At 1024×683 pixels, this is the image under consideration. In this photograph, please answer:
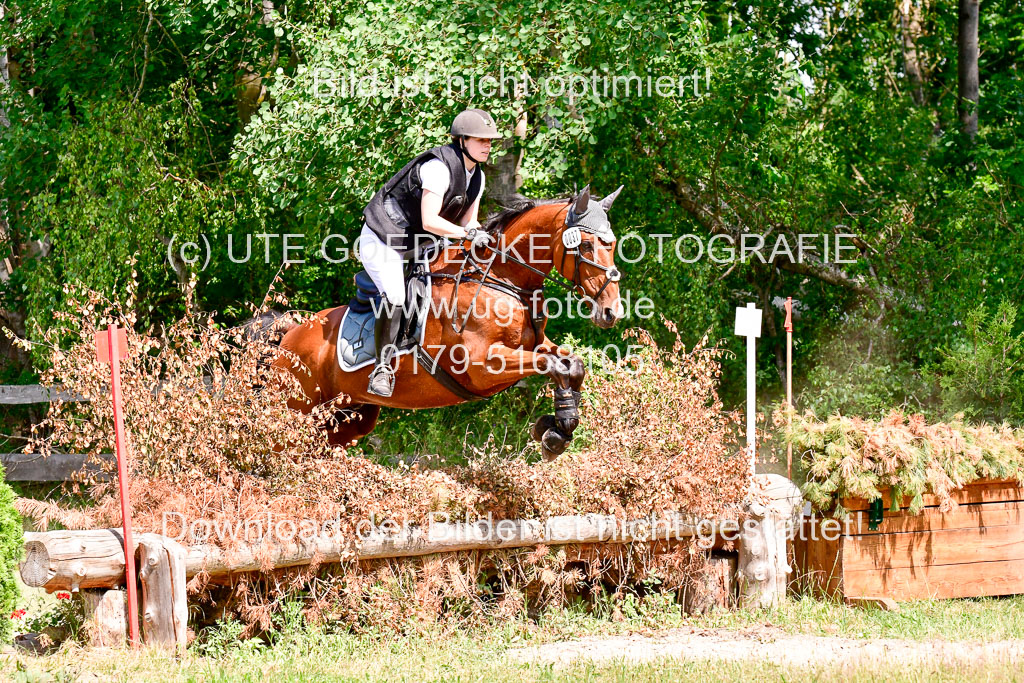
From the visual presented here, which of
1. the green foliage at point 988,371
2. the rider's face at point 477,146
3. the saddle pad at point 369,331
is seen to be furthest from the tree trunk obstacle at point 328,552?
the green foliage at point 988,371

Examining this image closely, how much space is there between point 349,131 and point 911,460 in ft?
17.7

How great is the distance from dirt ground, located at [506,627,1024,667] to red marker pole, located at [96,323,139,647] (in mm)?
1913

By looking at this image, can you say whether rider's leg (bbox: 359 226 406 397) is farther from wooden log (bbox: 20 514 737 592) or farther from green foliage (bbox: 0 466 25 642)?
Result: green foliage (bbox: 0 466 25 642)

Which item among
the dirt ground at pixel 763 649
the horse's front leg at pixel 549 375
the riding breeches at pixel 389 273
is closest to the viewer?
the dirt ground at pixel 763 649

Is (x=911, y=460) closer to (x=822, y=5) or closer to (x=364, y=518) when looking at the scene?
(x=364, y=518)

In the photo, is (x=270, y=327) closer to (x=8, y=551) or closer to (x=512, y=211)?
(x=512, y=211)

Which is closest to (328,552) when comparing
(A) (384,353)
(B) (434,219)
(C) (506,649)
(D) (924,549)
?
(C) (506,649)

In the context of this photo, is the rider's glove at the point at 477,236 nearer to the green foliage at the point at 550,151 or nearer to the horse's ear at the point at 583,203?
the horse's ear at the point at 583,203

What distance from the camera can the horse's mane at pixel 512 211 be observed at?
6598mm

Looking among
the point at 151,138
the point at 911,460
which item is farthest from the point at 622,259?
the point at 151,138

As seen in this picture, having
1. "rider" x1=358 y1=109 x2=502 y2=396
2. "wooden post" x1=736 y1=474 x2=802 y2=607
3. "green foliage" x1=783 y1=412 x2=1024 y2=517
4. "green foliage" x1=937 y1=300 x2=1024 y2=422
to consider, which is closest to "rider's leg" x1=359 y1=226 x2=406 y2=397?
"rider" x1=358 y1=109 x2=502 y2=396

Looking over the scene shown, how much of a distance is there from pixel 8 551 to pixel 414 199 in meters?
3.00

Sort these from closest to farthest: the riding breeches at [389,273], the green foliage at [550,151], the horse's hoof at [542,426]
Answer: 1. the horse's hoof at [542,426]
2. the riding breeches at [389,273]
3. the green foliage at [550,151]

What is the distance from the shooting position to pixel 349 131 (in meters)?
9.38
